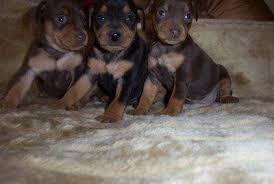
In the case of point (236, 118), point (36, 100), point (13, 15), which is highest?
point (13, 15)

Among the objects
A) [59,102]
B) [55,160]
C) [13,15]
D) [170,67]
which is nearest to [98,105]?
[59,102]

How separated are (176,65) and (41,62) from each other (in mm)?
1182

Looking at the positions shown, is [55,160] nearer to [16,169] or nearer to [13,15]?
[16,169]

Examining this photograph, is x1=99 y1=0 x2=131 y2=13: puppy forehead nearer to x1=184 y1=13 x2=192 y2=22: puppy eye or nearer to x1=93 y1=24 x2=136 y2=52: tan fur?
x1=93 y1=24 x2=136 y2=52: tan fur

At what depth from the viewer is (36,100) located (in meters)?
4.39

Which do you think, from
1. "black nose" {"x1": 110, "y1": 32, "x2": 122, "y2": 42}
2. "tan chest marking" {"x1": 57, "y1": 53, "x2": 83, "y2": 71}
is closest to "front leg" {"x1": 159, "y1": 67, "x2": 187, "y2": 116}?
"black nose" {"x1": 110, "y1": 32, "x2": 122, "y2": 42}

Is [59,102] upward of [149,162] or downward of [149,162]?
downward

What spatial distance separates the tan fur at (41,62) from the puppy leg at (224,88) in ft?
5.03

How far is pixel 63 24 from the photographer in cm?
392

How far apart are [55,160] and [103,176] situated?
310 millimetres

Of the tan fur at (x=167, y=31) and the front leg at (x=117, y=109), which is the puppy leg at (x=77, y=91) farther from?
the tan fur at (x=167, y=31)

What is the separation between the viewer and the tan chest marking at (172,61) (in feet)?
12.8

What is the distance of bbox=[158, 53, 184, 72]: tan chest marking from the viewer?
3.90m

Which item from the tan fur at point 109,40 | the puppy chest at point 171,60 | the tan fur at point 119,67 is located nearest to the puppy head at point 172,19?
the puppy chest at point 171,60
